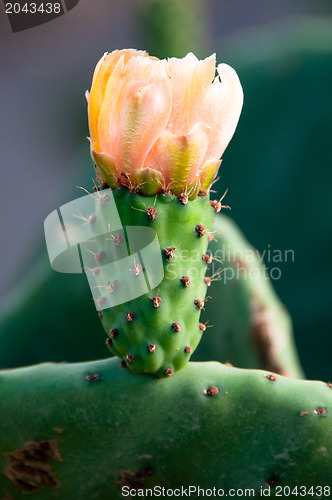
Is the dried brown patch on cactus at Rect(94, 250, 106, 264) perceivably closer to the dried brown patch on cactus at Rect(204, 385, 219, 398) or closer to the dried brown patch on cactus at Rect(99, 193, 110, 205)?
the dried brown patch on cactus at Rect(99, 193, 110, 205)

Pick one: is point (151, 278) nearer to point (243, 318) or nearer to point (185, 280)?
point (185, 280)

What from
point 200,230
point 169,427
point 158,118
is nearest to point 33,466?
point 169,427

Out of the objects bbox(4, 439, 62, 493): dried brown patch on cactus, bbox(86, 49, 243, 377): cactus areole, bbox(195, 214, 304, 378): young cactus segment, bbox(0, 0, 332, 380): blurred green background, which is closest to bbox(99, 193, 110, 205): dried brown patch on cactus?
bbox(86, 49, 243, 377): cactus areole

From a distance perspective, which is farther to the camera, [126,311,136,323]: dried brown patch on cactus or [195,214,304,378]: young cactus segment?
[195,214,304,378]: young cactus segment

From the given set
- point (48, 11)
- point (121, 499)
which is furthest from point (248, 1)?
point (121, 499)

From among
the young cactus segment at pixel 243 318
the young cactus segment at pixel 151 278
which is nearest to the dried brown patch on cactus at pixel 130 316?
the young cactus segment at pixel 151 278

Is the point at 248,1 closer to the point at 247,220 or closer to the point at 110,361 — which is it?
the point at 247,220

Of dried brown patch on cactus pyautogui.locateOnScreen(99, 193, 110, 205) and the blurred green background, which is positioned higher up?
dried brown patch on cactus pyautogui.locateOnScreen(99, 193, 110, 205)
